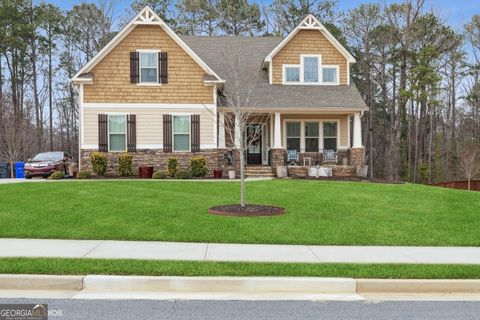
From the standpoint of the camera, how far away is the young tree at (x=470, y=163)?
30962mm

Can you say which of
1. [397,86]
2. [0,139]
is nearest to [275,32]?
[397,86]

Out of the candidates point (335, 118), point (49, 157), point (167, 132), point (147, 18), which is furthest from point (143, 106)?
point (335, 118)

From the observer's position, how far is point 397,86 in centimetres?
4128

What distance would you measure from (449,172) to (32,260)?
3972 cm

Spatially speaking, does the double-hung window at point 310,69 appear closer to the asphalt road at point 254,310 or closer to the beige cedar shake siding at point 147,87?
the beige cedar shake siding at point 147,87

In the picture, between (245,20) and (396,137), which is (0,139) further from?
(396,137)

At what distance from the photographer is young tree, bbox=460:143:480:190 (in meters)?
31.0

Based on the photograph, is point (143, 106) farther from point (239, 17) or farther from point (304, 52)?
point (239, 17)

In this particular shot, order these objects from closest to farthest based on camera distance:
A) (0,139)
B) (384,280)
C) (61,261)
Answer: (384,280) → (61,261) → (0,139)

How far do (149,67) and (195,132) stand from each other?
3.88 m

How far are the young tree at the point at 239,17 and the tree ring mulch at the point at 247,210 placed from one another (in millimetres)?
31428

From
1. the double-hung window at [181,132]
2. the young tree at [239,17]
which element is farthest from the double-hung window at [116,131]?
the young tree at [239,17]

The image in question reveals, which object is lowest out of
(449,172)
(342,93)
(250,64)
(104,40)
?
(449,172)

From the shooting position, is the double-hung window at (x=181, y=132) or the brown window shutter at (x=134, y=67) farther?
the double-hung window at (x=181, y=132)
